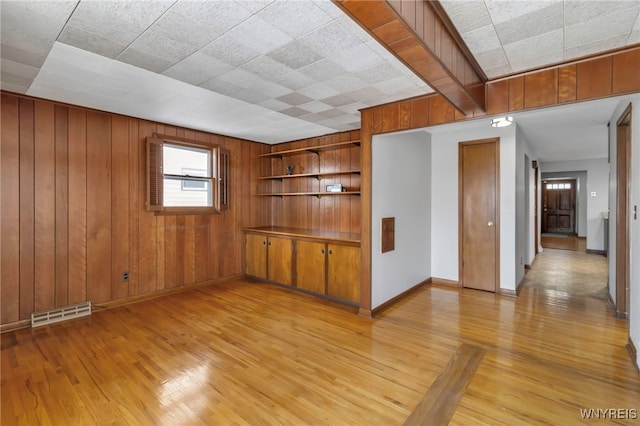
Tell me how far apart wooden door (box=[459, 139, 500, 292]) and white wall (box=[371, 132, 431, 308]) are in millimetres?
528

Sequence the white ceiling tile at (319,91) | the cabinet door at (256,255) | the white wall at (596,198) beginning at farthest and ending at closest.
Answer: the white wall at (596,198), the cabinet door at (256,255), the white ceiling tile at (319,91)

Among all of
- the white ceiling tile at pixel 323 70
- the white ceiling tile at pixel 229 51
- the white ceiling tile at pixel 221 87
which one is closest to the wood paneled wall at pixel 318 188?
the white ceiling tile at pixel 323 70

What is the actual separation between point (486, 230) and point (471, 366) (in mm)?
2594

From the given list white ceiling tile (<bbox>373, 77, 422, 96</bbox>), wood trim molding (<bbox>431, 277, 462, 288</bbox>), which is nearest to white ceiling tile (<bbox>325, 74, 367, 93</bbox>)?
white ceiling tile (<bbox>373, 77, 422, 96</bbox>)

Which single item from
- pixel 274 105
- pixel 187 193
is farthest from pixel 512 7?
pixel 187 193

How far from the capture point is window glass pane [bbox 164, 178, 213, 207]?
4.58 m

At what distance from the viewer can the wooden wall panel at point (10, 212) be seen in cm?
318

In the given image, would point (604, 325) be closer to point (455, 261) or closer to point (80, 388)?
point (455, 261)

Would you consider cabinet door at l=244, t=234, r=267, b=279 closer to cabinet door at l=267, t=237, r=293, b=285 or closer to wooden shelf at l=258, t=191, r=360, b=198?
cabinet door at l=267, t=237, r=293, b=285

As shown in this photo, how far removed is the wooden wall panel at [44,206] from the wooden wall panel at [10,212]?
152 mm

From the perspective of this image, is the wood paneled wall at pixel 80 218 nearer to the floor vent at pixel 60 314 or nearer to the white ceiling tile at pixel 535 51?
the floor vent at pixel 60 314

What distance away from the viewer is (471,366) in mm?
2492

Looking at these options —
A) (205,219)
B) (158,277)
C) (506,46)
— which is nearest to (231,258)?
(205,219)

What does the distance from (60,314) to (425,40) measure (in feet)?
14.7
